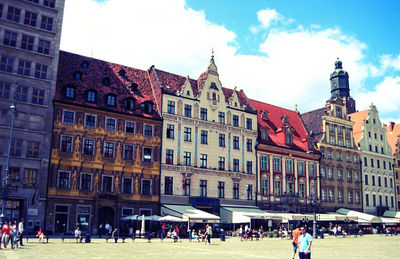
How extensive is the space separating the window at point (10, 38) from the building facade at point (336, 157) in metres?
43.9

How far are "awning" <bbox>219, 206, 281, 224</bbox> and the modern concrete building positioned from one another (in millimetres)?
25132

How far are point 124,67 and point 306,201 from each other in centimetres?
3102

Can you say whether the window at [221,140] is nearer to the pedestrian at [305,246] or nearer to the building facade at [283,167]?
the building facade at [283,167]

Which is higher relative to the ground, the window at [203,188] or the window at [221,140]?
the window at [221,140]

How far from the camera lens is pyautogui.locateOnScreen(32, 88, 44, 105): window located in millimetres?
42750

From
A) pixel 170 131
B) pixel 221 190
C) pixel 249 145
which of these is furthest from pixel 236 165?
pixel 170 131

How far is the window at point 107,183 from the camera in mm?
45125

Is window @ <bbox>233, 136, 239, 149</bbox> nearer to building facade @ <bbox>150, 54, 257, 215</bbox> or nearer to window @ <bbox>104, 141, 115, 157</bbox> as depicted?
building facade @ <bbox>150, 54, 257, 215</bbox>

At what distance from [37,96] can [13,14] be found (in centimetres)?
869

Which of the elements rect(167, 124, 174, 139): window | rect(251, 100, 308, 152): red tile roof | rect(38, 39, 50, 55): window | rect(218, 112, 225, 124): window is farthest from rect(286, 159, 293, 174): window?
rect(38, 39, 50, 55): window

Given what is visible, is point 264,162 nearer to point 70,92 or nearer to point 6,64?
point 70,92

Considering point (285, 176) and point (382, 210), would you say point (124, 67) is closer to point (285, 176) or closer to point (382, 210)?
point (285, 176)

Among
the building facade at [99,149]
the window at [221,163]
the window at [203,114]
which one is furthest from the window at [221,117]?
the building facade at [99,149]

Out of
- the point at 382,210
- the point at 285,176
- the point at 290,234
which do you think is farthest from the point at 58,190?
the point at 382,210
